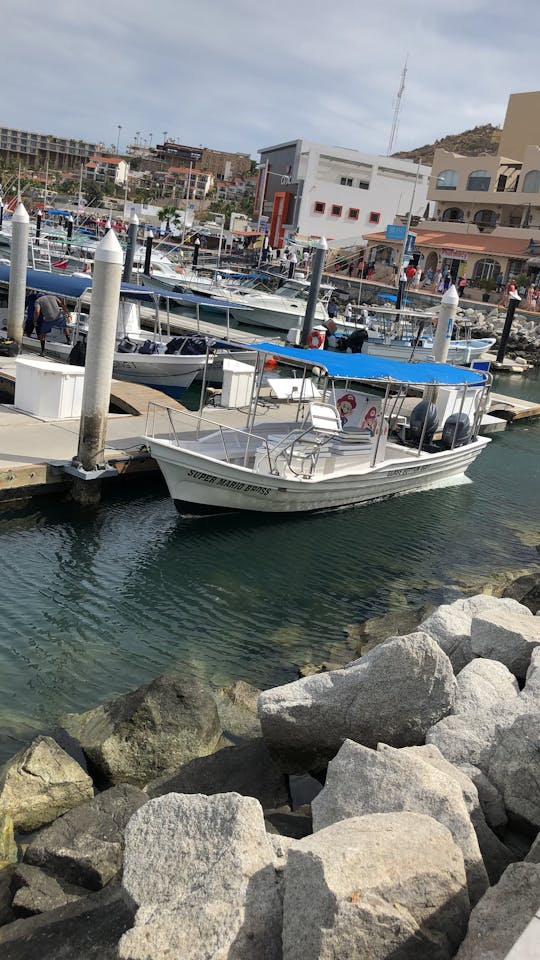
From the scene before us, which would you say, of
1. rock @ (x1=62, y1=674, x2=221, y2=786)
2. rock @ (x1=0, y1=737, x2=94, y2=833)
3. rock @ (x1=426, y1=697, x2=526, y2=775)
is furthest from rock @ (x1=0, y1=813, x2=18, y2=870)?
rock @ (x1=426, y1=697, x2=526, y2=775)

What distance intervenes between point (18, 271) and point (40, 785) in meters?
18.4

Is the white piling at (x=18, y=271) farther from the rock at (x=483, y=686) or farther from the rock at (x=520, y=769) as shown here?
the rock at (x=520, y=769)

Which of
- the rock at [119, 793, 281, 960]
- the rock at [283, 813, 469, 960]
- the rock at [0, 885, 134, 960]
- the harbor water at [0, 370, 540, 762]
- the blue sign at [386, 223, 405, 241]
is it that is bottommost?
the harbor water at [0, 370, 540, 762]

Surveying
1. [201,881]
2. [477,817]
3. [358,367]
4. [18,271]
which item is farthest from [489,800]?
[18,271]

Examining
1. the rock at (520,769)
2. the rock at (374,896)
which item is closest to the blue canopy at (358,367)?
the rock at (520,769)

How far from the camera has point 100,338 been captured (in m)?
13.8

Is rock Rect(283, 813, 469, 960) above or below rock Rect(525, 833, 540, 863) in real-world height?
above

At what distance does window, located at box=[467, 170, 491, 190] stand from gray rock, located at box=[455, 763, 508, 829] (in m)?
70.3

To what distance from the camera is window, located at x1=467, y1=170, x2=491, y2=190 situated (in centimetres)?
6894

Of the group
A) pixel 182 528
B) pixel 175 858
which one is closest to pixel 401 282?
pixel 182 528

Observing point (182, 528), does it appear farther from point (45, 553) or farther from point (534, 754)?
point (534, 754)

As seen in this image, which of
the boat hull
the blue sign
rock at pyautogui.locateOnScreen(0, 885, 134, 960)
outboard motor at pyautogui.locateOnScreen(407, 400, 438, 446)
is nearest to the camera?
rock at pyautogui.locateOnScreen(0, 885, 134, 960)

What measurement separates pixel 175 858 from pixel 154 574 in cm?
793

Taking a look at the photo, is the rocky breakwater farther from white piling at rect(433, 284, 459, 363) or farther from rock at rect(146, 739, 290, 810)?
white piling at rect(433, 284, 459, 363)
